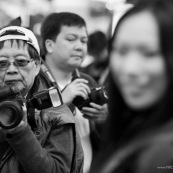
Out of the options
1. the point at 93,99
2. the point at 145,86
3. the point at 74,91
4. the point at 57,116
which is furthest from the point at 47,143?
the point at 145,86

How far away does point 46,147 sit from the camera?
234 cm

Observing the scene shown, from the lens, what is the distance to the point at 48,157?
7.32ft

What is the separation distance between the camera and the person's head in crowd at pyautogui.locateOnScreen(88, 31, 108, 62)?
5.35 metres

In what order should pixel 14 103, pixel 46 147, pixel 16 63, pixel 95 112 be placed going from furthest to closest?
pixel 95 112
pixel 16 63
pixel 46 147
pixel 14 103

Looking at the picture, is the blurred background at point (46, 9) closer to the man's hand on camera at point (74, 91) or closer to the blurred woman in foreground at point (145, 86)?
the man's hand on camera at point (74, 91)

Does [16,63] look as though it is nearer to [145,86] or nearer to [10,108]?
[10,108]

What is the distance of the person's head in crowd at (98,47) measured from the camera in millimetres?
5352

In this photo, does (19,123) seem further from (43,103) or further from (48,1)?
(48,1)

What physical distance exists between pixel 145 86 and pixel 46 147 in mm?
1167

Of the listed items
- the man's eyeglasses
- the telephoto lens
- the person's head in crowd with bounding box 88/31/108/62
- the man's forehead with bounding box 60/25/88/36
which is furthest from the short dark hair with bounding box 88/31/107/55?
→ the telephoto lens

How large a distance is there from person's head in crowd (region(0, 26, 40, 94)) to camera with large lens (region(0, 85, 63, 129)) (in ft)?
0.65

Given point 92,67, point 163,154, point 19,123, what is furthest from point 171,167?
point 92,67

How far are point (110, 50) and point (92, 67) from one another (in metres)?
3.63

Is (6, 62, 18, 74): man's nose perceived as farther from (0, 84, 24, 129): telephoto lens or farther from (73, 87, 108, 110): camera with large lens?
(73, 87, 108, 110): camera with large lens
